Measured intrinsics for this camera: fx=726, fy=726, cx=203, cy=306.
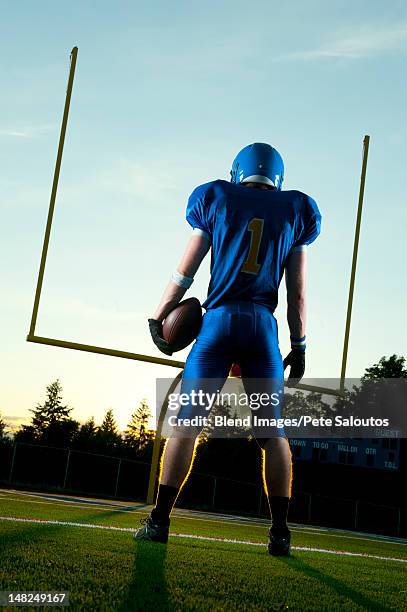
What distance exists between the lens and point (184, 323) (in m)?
2.94

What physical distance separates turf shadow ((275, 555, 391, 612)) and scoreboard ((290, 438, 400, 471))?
1232 inches

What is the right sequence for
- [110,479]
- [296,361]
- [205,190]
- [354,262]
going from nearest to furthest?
[205,190], [296,361], [354,262], [110,479]

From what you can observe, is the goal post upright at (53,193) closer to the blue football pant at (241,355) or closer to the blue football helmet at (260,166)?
the blue football helmet at (260,166)

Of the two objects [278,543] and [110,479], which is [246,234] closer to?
[278,543]

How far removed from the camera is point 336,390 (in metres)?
4.91

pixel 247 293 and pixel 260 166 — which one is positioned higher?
pixel 260 166

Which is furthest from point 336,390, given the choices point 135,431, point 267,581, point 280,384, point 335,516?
point 135,431

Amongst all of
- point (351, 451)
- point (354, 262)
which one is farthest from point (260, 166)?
point (351, 451)

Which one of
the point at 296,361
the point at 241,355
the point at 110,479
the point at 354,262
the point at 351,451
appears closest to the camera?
the point at 241,355

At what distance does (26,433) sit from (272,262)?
54.8m

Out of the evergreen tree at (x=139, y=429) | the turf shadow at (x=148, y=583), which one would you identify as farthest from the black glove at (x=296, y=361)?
the evergreen tree at (x=139, y=429)

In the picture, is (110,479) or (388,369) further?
(388,369)

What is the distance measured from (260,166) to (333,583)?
1.68 meters

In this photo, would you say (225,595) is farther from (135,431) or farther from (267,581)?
(135,431)
